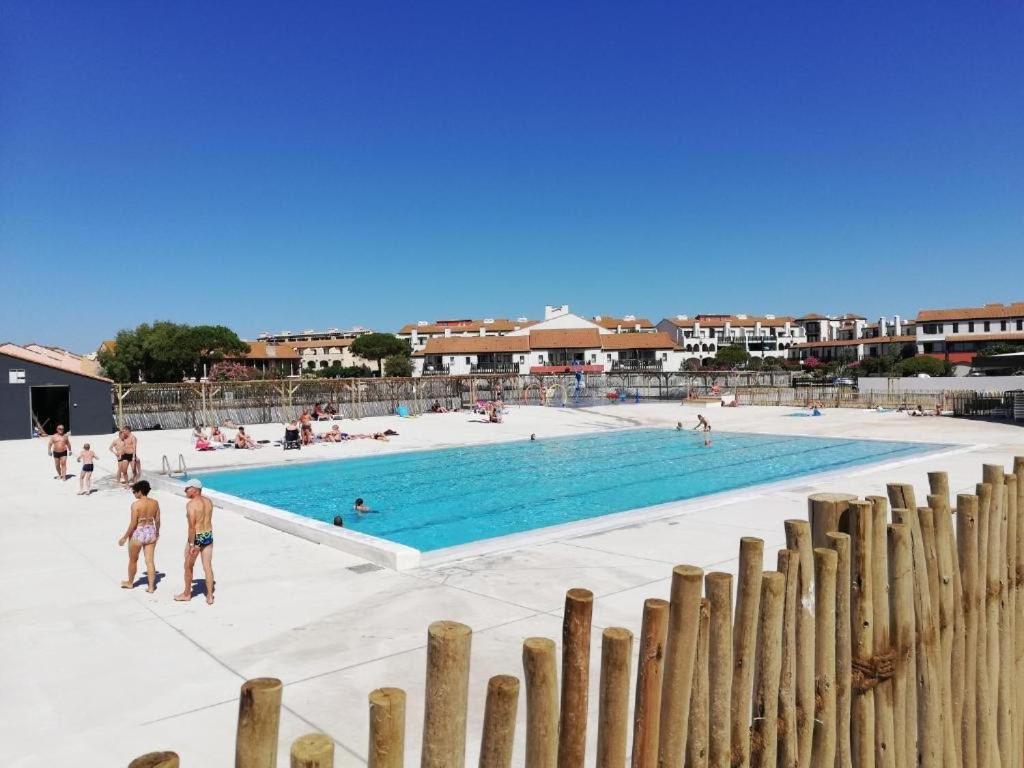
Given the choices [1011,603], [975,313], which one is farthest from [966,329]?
[1011,603]

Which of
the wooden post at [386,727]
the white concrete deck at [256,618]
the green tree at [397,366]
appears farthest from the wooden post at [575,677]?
the green tree at [397,366]

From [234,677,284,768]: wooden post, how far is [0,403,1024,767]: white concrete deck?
118 inches

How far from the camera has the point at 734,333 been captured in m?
127

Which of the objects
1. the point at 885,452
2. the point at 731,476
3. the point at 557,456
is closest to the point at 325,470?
the point at 557,456

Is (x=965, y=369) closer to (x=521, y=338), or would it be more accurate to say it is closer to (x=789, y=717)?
(x=521, y=338)

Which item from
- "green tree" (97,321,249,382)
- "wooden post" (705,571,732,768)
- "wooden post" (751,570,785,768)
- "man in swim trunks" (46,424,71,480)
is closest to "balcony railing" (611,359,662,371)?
"green tree" (97,321,249,382)

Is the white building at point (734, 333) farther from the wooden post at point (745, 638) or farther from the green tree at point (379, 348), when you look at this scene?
the wooden post at point (745, 638)

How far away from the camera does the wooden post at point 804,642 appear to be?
3.10m

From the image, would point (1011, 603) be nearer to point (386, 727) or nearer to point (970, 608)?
point (970, 608)

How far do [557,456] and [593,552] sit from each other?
54.1 ft

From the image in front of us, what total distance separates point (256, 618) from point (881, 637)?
19.8 feet

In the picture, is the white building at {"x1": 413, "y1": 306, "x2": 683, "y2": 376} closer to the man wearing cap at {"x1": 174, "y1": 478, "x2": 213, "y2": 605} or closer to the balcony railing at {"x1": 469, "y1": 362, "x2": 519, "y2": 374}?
the balcony railing at {"x1": 469, "y1": 362, "x2": 519, "y2": 374}

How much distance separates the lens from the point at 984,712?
417 centimetres

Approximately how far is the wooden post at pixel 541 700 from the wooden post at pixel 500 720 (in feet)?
0.25
